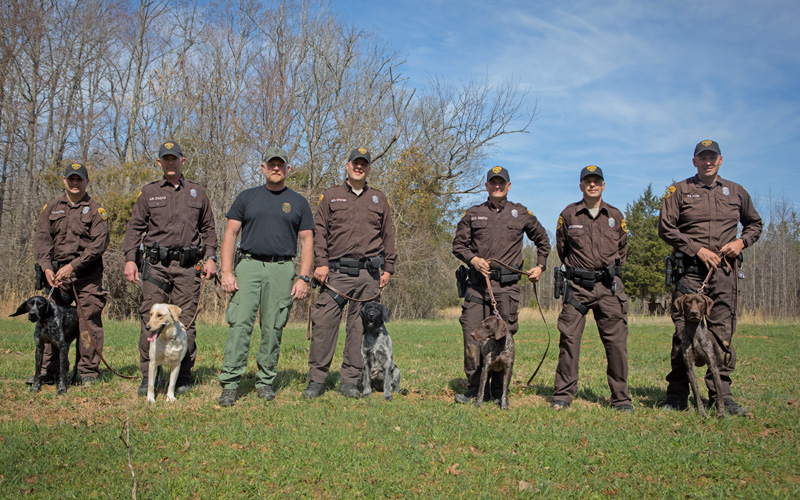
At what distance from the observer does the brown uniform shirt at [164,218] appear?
602 centimetres

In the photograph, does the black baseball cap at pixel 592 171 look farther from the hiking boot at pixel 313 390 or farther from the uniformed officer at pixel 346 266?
the hiking boot at pixel 313 390

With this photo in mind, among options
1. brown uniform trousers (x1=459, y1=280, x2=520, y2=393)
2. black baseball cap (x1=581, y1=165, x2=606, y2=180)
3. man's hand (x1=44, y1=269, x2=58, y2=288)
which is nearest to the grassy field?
brown uniform trousers (x1=459, y1=280, x2=520, y2=393)

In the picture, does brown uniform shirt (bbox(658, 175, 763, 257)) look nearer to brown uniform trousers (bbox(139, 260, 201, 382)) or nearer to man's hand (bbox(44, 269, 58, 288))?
brown uniform trousers (bbox(139, 260, 201, 382))

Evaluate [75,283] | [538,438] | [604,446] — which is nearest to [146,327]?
[75,283]

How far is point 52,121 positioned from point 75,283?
22.3 meters

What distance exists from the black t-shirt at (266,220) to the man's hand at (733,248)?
4456mm

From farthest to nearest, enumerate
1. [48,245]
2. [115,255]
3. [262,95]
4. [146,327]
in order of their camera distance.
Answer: [262,95], [115,255], [48,245], [146,327]

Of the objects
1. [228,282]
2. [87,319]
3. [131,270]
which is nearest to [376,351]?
[228,282]

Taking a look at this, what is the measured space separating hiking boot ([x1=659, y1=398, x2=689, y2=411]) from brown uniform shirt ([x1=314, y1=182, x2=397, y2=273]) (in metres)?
3.28

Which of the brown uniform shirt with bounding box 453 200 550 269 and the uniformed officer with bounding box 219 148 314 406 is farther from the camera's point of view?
the brown uniform shirt with bounding box 453 200 550 269

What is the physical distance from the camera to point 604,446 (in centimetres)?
436

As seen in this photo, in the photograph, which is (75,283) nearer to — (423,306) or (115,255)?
(115,255)

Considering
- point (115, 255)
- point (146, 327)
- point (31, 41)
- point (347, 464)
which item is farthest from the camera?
point (31, 41)

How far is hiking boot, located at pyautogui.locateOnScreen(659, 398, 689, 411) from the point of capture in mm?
5758
